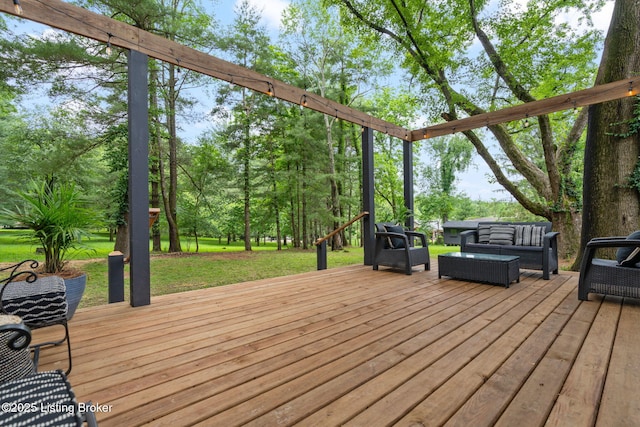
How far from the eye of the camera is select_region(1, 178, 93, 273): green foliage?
251 cm

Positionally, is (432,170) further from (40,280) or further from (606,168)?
(40,280)

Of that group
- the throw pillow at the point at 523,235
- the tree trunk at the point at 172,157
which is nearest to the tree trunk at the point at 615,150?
the throw pillow at the point at 523,235

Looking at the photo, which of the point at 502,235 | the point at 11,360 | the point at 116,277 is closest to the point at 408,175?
the point at 502,235

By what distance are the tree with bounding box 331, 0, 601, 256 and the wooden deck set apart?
5.12 m

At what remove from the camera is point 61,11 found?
2482 mm

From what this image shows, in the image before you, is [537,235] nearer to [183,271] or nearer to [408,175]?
[408,175]

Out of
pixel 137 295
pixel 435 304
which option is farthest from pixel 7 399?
pixel 435 304

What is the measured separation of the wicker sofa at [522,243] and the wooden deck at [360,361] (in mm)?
1165

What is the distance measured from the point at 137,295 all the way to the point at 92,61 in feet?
24.1

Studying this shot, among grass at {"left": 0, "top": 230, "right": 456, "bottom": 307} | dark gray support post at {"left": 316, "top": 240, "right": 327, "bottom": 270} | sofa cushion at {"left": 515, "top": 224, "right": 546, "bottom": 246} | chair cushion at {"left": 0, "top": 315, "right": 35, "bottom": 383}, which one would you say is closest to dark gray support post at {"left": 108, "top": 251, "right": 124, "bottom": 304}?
grass at {"left": 0, "top": 230, "right": 456, "bottom": 307}

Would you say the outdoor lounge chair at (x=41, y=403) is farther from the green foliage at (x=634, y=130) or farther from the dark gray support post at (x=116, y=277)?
the green foliage at (x=634, y=130)

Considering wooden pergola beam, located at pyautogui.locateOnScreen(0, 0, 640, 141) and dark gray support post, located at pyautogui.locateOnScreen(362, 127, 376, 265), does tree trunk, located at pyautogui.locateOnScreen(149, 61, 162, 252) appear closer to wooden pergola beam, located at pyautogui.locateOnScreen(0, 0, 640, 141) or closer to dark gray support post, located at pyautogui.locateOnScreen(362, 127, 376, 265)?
wooden pergola beam, located at pyautogui.locateOnScreen(0, 0, 640, 141)

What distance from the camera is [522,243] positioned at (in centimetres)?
457

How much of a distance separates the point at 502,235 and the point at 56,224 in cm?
571
